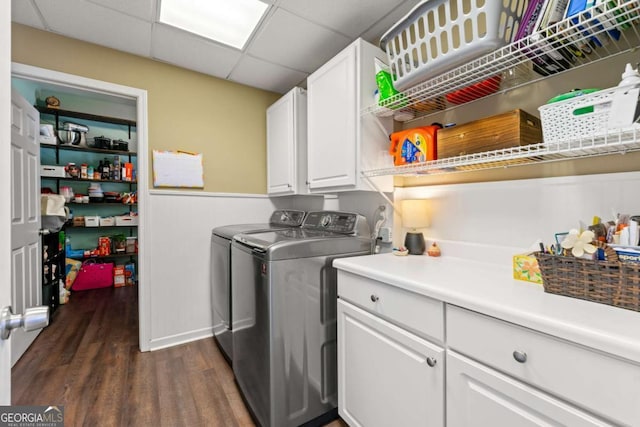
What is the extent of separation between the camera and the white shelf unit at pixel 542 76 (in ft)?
2.72

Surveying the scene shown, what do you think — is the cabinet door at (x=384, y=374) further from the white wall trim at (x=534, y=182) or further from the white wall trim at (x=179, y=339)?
the white wall trim at (x=179, y=339)

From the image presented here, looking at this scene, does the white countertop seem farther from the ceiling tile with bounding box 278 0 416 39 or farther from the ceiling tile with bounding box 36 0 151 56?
the ceiling tile with bounding box 36 0 151 56

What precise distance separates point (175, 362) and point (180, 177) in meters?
1.40

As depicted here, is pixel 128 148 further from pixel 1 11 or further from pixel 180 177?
pixel 1 11

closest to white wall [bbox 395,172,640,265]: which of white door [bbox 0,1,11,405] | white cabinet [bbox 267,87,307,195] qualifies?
white cabinet [bbox 267,87,307,195]

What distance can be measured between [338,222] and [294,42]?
1278 millimetres

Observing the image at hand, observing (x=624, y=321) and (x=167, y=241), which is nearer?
(x=624, y=321)

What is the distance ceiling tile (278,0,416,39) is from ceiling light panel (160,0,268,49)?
0.22m

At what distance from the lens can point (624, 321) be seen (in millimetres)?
668

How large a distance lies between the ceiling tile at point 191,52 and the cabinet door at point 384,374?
6.44 feet

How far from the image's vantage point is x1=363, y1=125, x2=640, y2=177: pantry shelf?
80 centimetres

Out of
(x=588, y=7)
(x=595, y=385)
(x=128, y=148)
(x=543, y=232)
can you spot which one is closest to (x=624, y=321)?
(x=595, y=385)

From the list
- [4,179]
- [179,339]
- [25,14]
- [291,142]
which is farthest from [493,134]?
[25,14]

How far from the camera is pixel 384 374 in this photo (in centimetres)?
115
